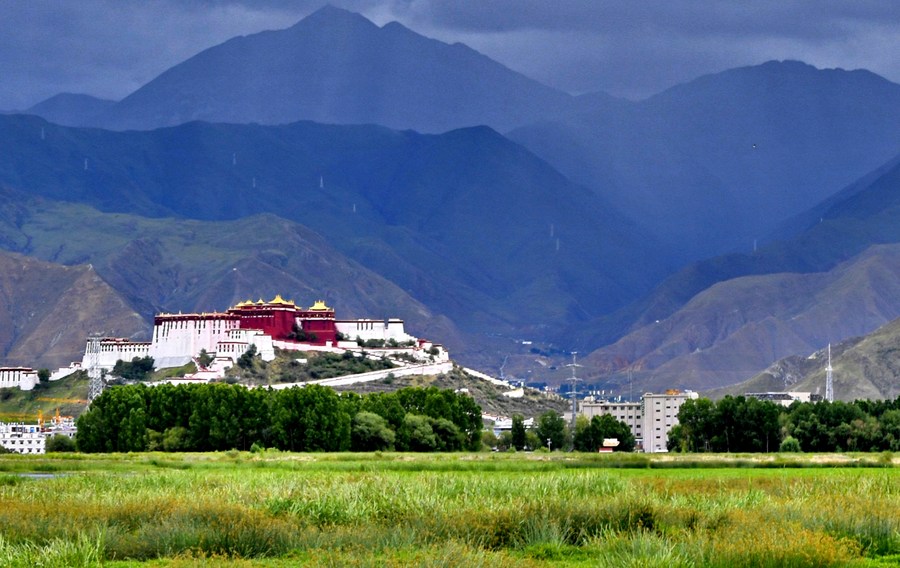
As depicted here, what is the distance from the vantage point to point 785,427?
4075 inches

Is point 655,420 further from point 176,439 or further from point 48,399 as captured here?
point 176,439

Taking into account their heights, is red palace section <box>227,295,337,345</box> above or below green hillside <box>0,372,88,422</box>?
above

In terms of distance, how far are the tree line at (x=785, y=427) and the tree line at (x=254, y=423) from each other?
15548 millimetres

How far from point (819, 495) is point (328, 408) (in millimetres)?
63090

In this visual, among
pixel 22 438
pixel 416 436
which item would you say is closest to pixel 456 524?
pixel 416 436

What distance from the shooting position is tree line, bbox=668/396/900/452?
9506 cm

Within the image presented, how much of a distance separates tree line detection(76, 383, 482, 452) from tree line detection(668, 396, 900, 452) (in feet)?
51.0

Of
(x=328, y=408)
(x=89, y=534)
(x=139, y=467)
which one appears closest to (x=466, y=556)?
(x=89, y=534)

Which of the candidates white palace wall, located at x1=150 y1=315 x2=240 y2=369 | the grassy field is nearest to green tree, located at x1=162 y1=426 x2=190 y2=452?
the grassy field

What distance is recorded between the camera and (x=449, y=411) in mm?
109188

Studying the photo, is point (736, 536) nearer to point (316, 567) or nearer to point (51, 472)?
point (316, 567)

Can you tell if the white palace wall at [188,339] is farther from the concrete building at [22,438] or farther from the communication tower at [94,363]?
the concrete building at [22,438]

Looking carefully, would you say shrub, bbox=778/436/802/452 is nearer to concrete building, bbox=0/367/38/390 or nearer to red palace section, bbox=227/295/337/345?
red palace section, bbox=227/295/337/345

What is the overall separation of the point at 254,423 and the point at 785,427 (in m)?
33.9
